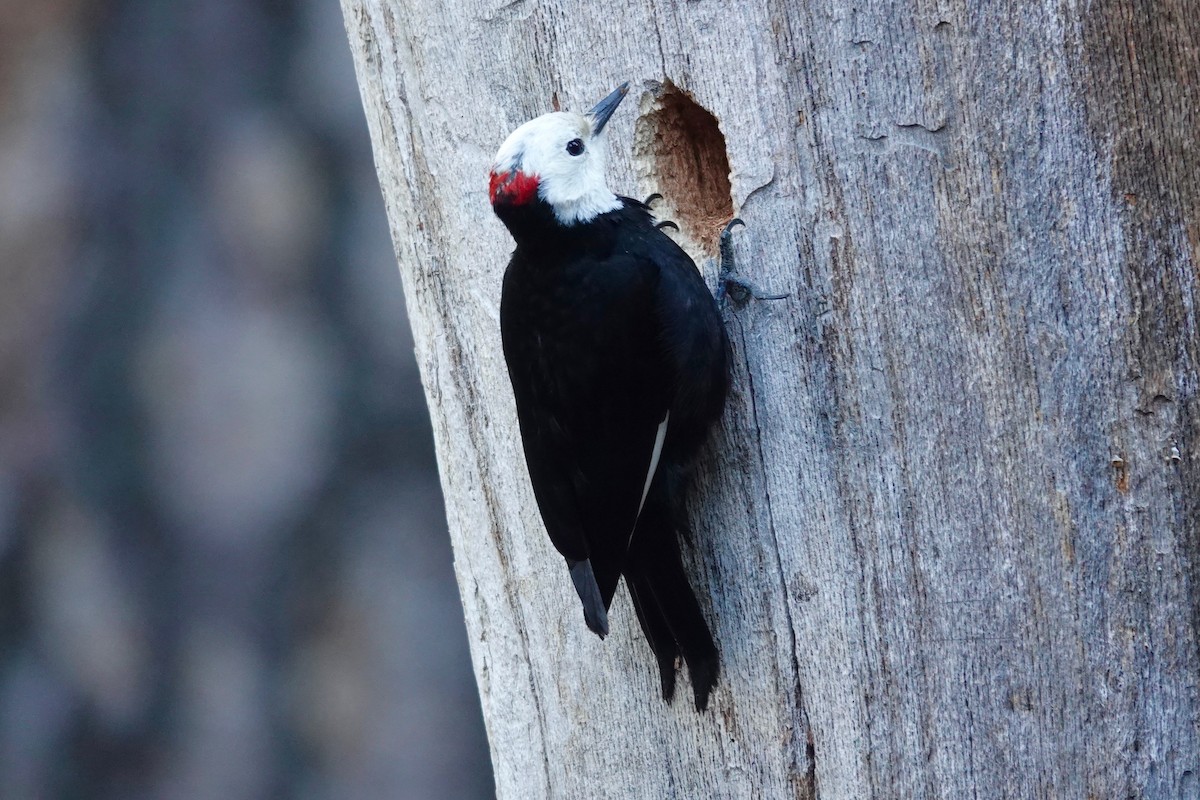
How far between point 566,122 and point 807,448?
26.0 inches

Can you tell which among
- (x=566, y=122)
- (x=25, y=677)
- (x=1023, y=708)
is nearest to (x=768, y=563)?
(x=1023, y=708)

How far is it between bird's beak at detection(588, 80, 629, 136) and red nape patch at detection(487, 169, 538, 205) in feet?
0.46

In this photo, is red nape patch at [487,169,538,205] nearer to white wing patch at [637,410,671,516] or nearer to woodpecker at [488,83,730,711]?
woodpecker at [488,83,730,711]

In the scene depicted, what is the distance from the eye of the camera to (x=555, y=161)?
193cm

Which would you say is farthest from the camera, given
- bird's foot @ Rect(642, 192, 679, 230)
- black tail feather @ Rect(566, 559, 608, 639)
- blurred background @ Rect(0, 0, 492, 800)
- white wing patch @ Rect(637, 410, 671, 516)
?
blurred background @ Rect(0, 0, 492, 800)

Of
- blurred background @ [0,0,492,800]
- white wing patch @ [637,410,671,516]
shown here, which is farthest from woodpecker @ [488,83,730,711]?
blurred background @ [0,0,492,800]

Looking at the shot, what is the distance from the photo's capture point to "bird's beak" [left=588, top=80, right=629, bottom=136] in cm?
189

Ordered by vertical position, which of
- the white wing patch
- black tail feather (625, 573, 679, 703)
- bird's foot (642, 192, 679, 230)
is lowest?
black tail feather (625, 573, 679, 703)

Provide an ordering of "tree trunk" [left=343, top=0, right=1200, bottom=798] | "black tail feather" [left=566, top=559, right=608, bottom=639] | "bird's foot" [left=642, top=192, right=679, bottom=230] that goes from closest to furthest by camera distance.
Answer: "tree trunk" [left=343, top=0, right=1200, bottom=798]
"black tail feather" [left=566, top=559, right=608, bottom=639]
"bird's foot" [left=642, top=192, right=679, bottom=230]

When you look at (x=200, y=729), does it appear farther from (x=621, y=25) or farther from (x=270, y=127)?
(x=621, y=25)

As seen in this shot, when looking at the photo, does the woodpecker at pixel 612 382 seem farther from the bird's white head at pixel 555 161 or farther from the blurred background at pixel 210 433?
the blurred background at pixel 210 433

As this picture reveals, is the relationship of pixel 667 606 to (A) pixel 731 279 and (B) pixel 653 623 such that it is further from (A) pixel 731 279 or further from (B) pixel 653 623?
(A) pixel 731 279

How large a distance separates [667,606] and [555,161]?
75 cm

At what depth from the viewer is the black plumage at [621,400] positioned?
1856 mm
